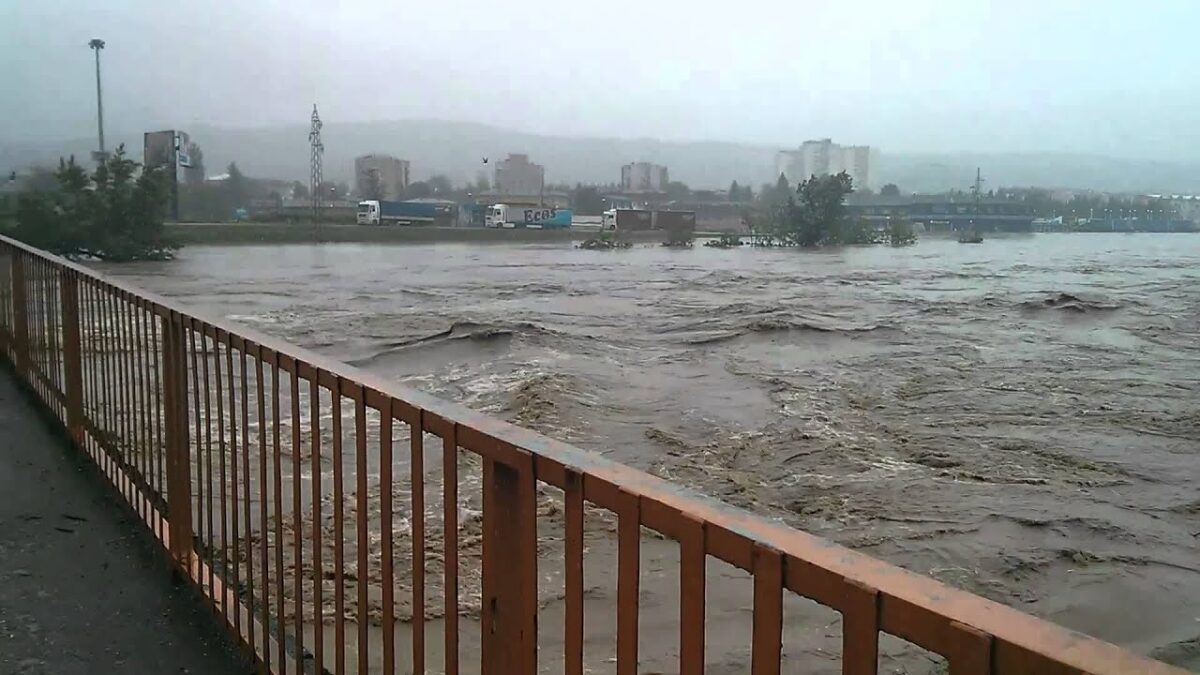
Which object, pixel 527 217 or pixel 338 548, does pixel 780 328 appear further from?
pixel 527 217

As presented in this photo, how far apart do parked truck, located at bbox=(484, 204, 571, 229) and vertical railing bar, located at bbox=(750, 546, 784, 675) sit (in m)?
69.1

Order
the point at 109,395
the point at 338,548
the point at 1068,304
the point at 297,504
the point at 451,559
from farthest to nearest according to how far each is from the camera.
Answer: the point at 1068,304
the point at 109,395
the point at 297,504
the point at 338,548
the point at 451,559

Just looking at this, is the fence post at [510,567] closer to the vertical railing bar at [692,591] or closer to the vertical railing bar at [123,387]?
the vertical railing bar at [692,591]

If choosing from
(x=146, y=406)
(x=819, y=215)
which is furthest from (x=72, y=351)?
(x=819, y=215)

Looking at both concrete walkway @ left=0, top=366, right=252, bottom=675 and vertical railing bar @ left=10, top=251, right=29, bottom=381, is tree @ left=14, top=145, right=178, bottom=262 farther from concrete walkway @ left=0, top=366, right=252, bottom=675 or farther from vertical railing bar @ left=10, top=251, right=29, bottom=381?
concrete walkway @ left=0, top=366, right=252, bottom=675

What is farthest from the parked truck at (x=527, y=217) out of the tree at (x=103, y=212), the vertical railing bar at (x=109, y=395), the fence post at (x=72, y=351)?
the vertical railing bar at (x=109, y=395)

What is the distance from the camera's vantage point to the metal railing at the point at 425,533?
1245mm

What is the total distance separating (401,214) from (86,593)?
208ft

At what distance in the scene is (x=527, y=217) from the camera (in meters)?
74.2

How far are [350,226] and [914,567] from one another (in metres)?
60.1

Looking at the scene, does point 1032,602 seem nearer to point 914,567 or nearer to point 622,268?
point 914,567

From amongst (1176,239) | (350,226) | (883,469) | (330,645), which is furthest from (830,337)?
(1176,239)

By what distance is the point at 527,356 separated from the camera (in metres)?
14.8

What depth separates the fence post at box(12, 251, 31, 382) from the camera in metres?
6.88
